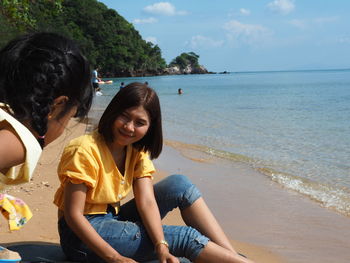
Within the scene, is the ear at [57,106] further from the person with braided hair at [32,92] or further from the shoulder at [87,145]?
the shoulder at [87,145]

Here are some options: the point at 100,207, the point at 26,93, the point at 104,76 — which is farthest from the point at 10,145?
the point at 104,76

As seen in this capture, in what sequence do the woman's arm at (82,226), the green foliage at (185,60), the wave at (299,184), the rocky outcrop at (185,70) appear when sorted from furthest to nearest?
the green foliage at (185,60) < the rocky outcrop at (185,70) < the wave at (299,184) < the woman's arm at (82,226)

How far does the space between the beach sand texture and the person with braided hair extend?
1.33 m

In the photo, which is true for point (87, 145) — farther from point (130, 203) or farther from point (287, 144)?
point (287, 144)

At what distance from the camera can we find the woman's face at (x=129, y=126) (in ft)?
8.99

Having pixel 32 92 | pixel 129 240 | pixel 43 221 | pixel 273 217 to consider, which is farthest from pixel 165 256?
pixel 273 217

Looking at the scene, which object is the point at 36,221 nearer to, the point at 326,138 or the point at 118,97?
the point at 118,97

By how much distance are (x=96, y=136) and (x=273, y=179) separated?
4.08 m

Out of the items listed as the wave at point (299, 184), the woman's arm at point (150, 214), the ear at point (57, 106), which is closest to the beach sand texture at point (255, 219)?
the wave at point (299, 184)

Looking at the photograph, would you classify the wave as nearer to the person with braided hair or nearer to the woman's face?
the woman's face

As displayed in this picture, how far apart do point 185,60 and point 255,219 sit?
117 metres

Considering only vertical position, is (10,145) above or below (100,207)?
above

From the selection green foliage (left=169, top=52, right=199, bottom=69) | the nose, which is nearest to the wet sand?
the nose

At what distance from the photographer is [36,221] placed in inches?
148
